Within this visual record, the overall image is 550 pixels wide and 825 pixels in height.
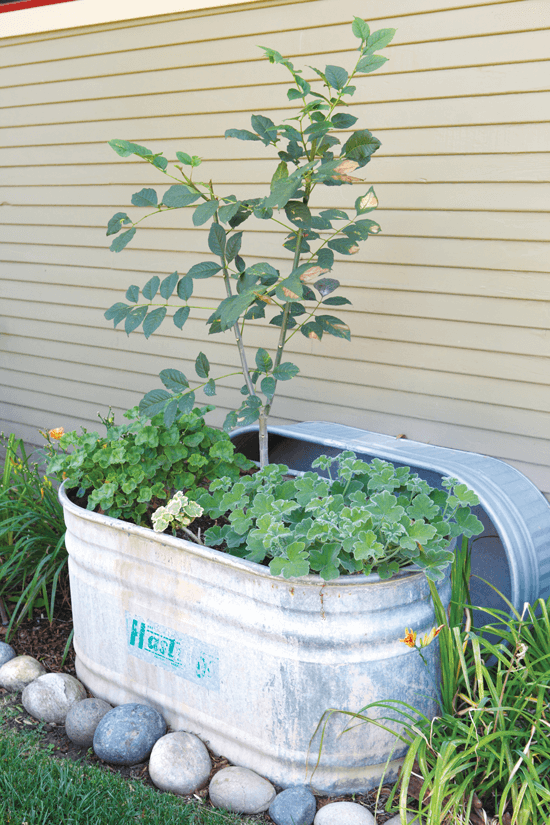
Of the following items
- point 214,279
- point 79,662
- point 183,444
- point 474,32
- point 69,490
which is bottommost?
point 79,662

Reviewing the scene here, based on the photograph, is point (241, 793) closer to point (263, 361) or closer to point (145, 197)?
point (263, 361)

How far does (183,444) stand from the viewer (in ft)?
7.41

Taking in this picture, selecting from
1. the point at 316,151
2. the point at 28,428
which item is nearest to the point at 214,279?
the point at 316,151

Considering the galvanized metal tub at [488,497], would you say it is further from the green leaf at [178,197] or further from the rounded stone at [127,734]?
the rounded stone at [127,734]

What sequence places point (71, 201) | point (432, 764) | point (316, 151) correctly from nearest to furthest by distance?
point (432, 764) < point (316, 151) < point (71, 201)

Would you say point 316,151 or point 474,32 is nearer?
point 316,151

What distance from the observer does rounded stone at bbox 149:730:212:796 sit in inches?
71.2

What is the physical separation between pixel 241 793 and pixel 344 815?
26 centimetres

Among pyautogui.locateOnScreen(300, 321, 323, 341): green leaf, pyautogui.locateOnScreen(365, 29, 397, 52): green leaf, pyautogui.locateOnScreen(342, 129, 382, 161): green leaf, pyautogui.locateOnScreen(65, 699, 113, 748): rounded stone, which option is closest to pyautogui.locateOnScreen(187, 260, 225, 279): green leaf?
pyautogui.locateOnScreen(300, 321, 323, 341): green leaf

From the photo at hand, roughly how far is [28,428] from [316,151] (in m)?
2.67

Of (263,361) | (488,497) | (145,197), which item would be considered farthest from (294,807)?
(145,197)

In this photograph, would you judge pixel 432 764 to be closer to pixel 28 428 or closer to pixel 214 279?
pixel 214 279

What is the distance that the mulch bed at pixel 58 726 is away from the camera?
177cm

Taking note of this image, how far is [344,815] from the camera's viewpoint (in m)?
1.66
